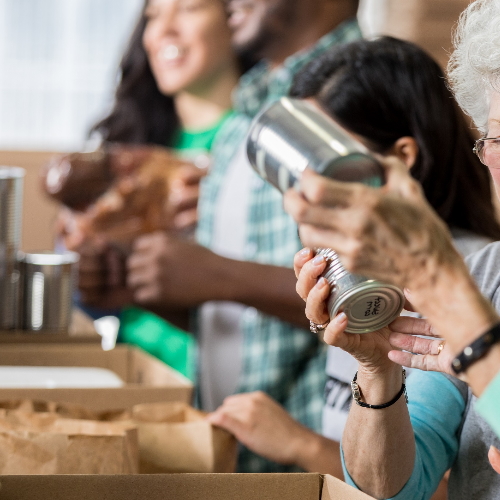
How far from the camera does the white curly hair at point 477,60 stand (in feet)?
2.73

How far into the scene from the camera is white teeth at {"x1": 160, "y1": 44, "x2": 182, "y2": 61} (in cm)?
246

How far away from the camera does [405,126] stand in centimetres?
126

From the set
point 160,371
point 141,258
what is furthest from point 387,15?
point 160,371

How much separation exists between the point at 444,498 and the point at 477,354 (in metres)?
0.61

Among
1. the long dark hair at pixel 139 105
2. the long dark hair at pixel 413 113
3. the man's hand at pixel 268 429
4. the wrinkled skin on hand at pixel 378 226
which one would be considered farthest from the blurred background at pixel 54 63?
the wrinkled skin on hand at pixel 378 226

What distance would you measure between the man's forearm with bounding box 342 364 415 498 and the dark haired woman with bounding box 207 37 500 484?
281 mm

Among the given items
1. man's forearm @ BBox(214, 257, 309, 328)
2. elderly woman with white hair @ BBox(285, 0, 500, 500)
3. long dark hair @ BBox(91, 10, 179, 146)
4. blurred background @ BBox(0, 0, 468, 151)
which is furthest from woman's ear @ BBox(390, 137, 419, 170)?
blurred background @ BBox(0, 0, 468, 151)

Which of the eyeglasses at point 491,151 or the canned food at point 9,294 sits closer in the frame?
the eyeglasses at point 491,151

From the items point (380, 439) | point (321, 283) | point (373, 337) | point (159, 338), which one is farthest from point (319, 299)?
point (159, 338)

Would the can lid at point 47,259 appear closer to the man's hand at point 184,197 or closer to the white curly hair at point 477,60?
the man's hand at point 184,197

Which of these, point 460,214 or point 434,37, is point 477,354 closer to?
point 460,214

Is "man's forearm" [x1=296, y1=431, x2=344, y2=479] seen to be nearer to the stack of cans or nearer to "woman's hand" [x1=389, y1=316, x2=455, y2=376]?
"woman's hand" [x1=389, y1=316, x2=455, y2=376]

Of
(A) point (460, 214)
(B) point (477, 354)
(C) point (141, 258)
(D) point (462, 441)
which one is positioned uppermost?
(B) point (477, 354)

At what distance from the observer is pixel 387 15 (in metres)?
2.88
